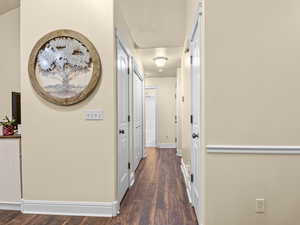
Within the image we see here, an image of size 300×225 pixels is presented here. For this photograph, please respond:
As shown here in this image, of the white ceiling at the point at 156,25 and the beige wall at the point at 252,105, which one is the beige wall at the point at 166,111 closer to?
the white ceiling at the point at 156,25

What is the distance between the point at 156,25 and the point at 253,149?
8.67 feet

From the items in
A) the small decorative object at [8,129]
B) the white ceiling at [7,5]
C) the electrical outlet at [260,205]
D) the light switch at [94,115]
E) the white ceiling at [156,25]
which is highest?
the white ceiling at [7,5]

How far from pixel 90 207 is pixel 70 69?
162 cm

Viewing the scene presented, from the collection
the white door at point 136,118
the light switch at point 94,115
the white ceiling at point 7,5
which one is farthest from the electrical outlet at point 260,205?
the white ceiling at point 7,5

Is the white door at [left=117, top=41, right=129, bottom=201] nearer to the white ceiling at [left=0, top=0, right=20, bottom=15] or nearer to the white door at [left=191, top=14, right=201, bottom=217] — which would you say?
the white door at [left=191, top=14, right=201, bottom=217]

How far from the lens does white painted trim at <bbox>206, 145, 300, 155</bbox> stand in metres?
1.61

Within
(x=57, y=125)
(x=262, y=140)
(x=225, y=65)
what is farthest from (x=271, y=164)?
(x=57, y=125)

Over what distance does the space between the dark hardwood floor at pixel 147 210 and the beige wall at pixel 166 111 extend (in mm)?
3203

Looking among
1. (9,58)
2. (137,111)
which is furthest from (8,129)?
(137,111)

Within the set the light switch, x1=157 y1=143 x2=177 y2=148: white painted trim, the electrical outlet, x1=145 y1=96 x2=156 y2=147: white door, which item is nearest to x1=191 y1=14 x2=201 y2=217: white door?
the electrical outlet

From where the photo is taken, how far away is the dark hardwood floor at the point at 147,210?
2.06 m

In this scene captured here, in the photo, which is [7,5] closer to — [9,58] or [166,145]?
[9,58]

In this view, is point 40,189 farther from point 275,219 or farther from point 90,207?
point 275,219

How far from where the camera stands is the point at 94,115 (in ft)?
7.17
